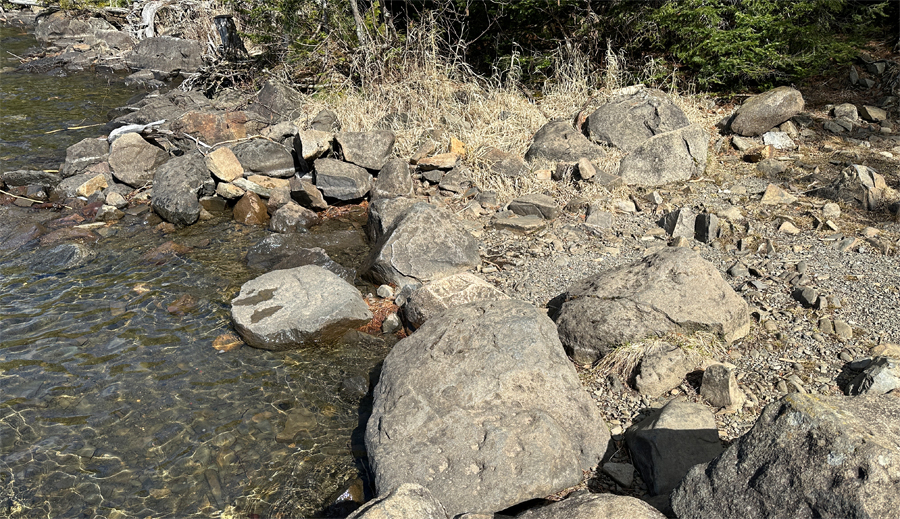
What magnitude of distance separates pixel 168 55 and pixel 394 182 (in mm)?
8989

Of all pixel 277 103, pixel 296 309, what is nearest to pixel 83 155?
pixel 277 103

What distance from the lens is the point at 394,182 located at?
728 cm

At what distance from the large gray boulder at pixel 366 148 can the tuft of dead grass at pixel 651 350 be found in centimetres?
417

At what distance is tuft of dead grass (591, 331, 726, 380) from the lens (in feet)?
13.8

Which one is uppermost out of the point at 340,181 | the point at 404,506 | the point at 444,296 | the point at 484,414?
the point at 404,506

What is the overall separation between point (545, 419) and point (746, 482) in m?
1.19

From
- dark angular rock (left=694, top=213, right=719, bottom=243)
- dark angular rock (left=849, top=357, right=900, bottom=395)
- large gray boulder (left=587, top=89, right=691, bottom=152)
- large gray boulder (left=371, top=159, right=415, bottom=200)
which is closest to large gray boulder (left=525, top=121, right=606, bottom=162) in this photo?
large gray boulder (left=587, top=89, right=691, bottom=152)

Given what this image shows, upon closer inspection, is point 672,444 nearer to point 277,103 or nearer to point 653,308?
point 653,308

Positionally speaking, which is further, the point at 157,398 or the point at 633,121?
the point at 633,121

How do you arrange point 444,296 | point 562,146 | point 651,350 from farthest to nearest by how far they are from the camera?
point 562,146 → point 444,296 → point 651,350

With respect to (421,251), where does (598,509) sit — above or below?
above

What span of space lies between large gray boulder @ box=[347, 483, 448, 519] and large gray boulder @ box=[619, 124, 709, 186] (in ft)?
17.0

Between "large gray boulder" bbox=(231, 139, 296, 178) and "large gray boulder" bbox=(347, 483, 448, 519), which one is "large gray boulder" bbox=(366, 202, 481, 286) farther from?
"large gray boulder" bbox=(347, 483, 448, 519)

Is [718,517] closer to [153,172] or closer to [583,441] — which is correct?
[583,441]
